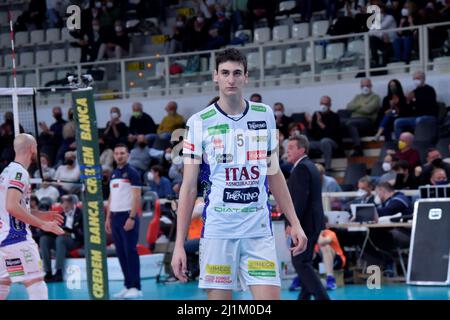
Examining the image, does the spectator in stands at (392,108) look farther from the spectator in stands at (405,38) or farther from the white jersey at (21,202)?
the white jersey at (21,202)

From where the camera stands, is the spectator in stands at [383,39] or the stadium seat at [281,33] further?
the stadium seat at [281,33]

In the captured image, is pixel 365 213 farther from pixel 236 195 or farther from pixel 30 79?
pixel 30 79

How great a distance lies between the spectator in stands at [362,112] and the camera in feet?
60.6

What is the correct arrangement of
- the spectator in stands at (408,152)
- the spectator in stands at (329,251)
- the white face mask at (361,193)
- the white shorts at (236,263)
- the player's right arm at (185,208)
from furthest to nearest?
the spectator in stands at (408,152) → the white face mask at (361,193) → the spectator in stands at (329,251) → the white shorts at (236,263) → the player's right arm at (185,208)

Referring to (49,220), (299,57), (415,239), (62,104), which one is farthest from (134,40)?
(49,220)

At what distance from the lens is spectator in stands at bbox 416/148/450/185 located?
50.4ft

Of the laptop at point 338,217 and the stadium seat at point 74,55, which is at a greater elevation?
the stadium seat at point 74,55

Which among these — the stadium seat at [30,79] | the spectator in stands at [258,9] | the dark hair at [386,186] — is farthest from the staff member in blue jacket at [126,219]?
the spectator in stands at [258,9]

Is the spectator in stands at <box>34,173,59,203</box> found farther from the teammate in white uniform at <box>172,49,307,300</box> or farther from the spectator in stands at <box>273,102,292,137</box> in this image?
the teammate in white uniform at <box>172,49,307,300</box>

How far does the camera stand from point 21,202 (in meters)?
8.89

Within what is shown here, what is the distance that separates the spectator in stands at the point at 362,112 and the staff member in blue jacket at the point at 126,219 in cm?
593

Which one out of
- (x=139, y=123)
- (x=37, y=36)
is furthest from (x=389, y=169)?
(x=37, y=36)

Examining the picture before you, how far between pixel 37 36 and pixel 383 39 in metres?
8.22

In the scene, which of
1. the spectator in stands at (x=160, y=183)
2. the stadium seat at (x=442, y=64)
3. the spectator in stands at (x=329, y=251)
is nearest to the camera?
the spectator in stands at (x=329, y=251)
